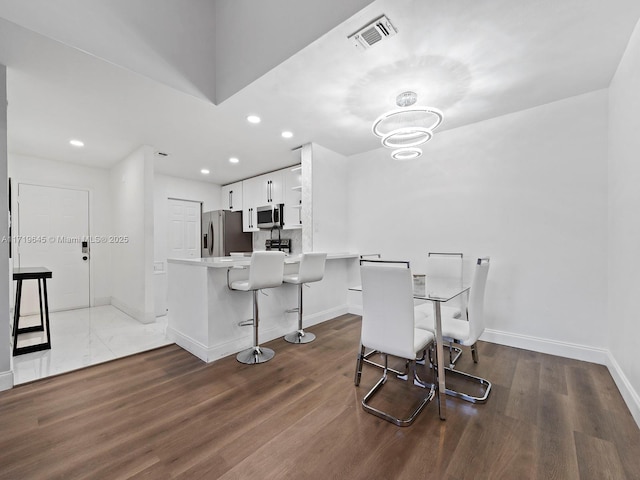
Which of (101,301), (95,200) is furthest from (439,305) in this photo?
(95,200)

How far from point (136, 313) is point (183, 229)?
198 centimetres

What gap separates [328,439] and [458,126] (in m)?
3.51

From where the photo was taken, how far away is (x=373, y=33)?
189cm

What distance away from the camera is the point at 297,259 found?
133 inches

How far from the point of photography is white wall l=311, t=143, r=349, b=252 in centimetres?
398

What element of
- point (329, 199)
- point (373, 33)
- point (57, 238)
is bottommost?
point (57, 238)

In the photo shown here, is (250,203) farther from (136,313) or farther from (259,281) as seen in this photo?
(259,281)

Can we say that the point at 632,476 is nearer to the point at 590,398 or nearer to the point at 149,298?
the point at 590,398

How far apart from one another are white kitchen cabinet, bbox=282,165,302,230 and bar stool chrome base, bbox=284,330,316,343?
5.91 feet

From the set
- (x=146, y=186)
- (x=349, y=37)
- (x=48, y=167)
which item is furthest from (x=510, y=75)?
(x=48, y=167)

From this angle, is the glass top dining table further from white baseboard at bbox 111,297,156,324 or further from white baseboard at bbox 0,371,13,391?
white baseboard at bbox 111,297,156,324

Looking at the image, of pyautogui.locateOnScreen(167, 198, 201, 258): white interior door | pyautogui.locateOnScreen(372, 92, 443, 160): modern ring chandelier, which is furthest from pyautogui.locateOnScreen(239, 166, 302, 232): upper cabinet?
pyautogui.locateOnScreen(372, 92, 443, 160): modern ring chandelier

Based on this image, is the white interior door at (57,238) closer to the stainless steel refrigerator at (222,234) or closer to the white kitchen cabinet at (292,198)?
the stainless steel refrigerator at (222,234)

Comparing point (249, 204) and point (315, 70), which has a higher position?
point (315, 70)
